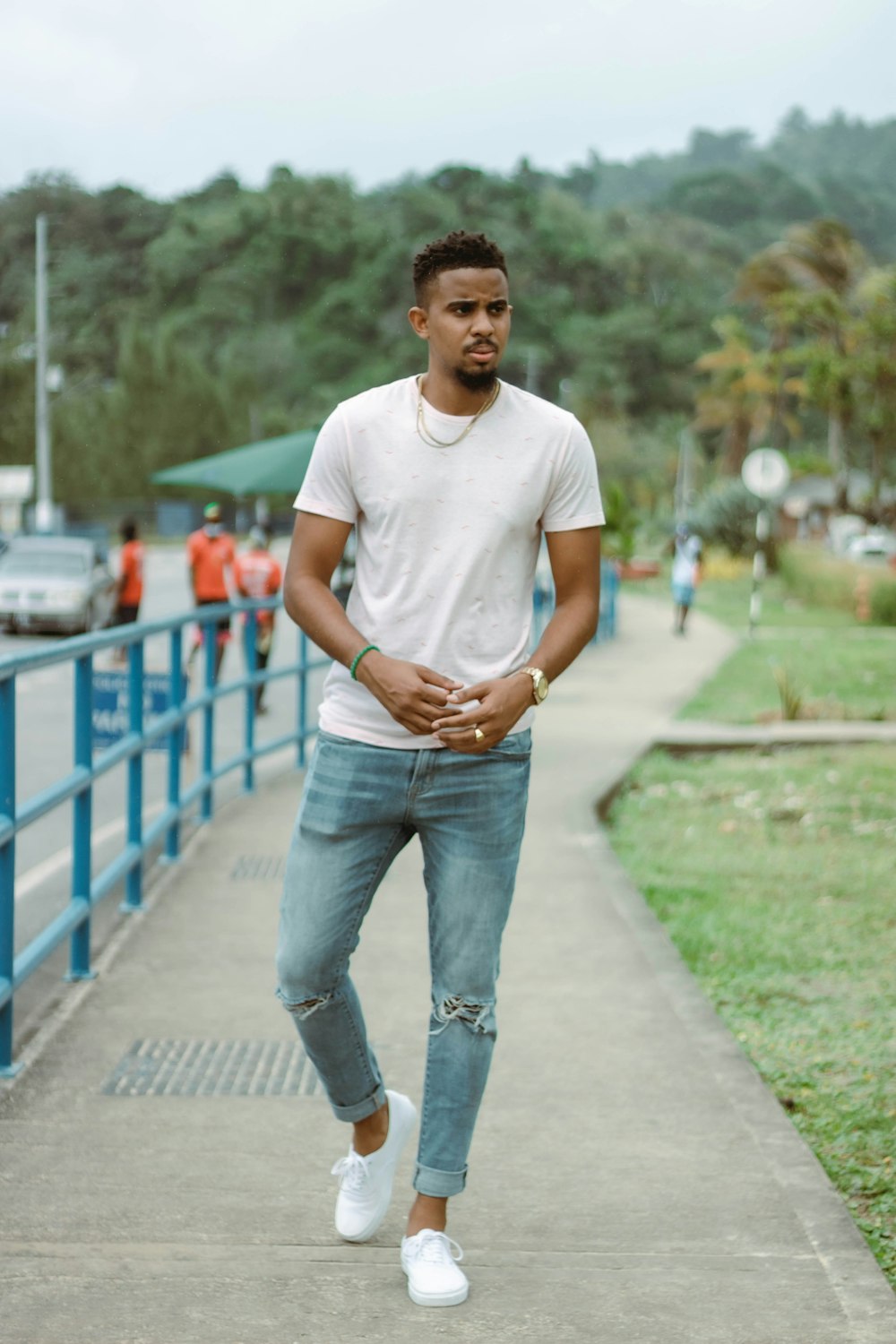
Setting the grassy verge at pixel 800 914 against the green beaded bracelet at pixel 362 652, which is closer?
the green beaded bracelet at pixel 362 652

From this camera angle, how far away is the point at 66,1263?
11.1 ft

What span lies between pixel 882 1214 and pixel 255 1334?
4.90ft

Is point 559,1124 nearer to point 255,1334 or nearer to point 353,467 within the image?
point 255,1334

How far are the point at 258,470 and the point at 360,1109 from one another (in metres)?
9.78

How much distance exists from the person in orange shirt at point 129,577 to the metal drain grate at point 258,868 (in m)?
8.21

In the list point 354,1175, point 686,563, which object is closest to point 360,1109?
point 354,1175

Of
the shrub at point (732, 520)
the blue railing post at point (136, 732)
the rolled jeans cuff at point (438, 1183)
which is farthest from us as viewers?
the shrub at point (732, 520)

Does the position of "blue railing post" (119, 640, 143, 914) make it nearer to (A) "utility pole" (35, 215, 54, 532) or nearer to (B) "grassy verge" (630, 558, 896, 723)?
(B) "grassy verge" (630, 558, 896, 723)

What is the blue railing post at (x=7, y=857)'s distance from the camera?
4.32 metres


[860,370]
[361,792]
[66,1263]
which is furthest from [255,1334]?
[860,370]

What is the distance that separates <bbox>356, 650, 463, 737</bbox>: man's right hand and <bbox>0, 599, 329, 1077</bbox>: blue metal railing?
1.50m

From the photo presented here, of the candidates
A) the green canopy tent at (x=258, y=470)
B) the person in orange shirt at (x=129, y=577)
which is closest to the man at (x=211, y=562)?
the green canopy tent at (x=258, y=470)

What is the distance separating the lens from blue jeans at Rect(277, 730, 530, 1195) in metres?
3.25

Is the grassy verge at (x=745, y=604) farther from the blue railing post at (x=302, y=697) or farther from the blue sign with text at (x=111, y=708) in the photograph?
the blue sign with text at (x=111, y=708)
